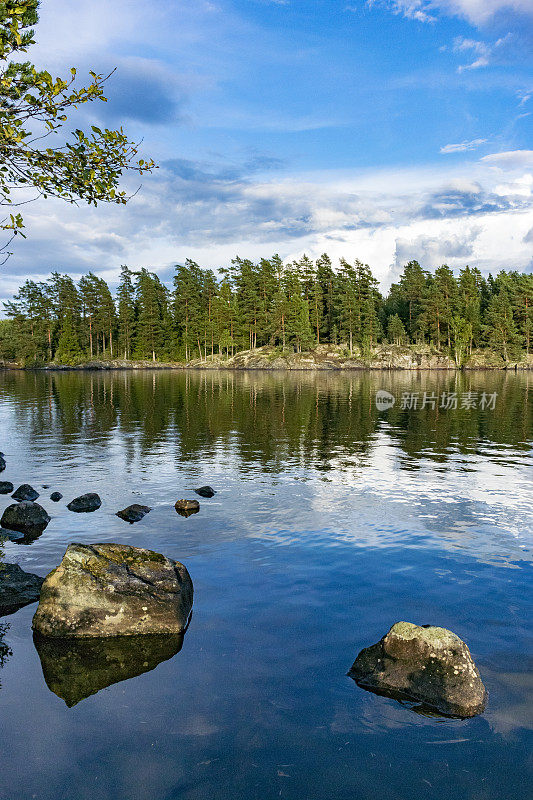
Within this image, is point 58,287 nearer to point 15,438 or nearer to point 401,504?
point 15,438

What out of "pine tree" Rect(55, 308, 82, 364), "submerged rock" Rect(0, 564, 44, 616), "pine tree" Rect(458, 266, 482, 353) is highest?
"pine tree" Rect(458, 266, 482, 353)

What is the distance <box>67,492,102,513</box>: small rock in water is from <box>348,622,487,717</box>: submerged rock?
13.6m

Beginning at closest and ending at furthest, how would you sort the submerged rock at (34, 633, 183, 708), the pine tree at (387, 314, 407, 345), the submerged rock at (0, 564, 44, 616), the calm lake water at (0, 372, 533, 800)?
the calm lake water at (0, 372, 533, 800), the submerged rock at (34, 633, 183, 708), the submerged rock at (0, 564, 44, 616), the pine tree at (387, 314, 407, 345)

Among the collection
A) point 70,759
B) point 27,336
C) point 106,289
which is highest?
point 106,289

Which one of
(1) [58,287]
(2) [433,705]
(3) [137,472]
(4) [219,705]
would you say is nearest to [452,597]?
Result: (2) [433,705]

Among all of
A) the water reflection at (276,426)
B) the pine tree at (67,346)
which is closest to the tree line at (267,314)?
the pine tree at (67,346)

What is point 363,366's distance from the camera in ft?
485

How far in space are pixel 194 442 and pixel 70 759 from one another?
27.6 m

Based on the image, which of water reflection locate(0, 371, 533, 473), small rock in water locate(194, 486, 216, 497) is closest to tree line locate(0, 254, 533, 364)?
water reflection locate(0, 371, 533, 473)

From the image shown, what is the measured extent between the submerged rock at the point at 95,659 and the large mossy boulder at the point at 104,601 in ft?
0.65

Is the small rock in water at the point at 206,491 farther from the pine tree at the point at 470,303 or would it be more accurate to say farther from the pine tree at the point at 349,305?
the pine tree at the point at 470,303

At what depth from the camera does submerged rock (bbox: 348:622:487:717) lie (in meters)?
8.55

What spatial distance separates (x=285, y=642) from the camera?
1061 centimetres

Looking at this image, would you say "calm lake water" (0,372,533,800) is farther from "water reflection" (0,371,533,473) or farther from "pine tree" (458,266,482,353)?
"pine tree" (458,266,482,353)
